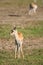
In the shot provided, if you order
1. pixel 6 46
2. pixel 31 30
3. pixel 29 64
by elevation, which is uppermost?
pixel 29 64

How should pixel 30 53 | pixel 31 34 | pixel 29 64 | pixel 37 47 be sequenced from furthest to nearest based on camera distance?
pixel 31 34 → pixel 37 47 → pixel 30 53 → pixel 29 64

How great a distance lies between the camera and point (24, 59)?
10961mm

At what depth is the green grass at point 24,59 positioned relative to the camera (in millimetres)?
10402

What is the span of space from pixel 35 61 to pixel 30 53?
4.39ft

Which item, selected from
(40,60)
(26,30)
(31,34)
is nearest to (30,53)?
(40,60)

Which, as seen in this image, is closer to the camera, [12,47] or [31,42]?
[12,47]

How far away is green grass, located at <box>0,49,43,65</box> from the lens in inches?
410

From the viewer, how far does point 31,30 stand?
58.1 feet

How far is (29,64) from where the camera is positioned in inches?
403

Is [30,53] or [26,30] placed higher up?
[30,53]

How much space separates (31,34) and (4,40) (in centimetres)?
203

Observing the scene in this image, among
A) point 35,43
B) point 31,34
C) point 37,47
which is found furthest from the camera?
point 31,34

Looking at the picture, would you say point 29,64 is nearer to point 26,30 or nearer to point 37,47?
point 37,47

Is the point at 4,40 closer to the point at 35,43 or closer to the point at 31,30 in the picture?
the point at 35,43
